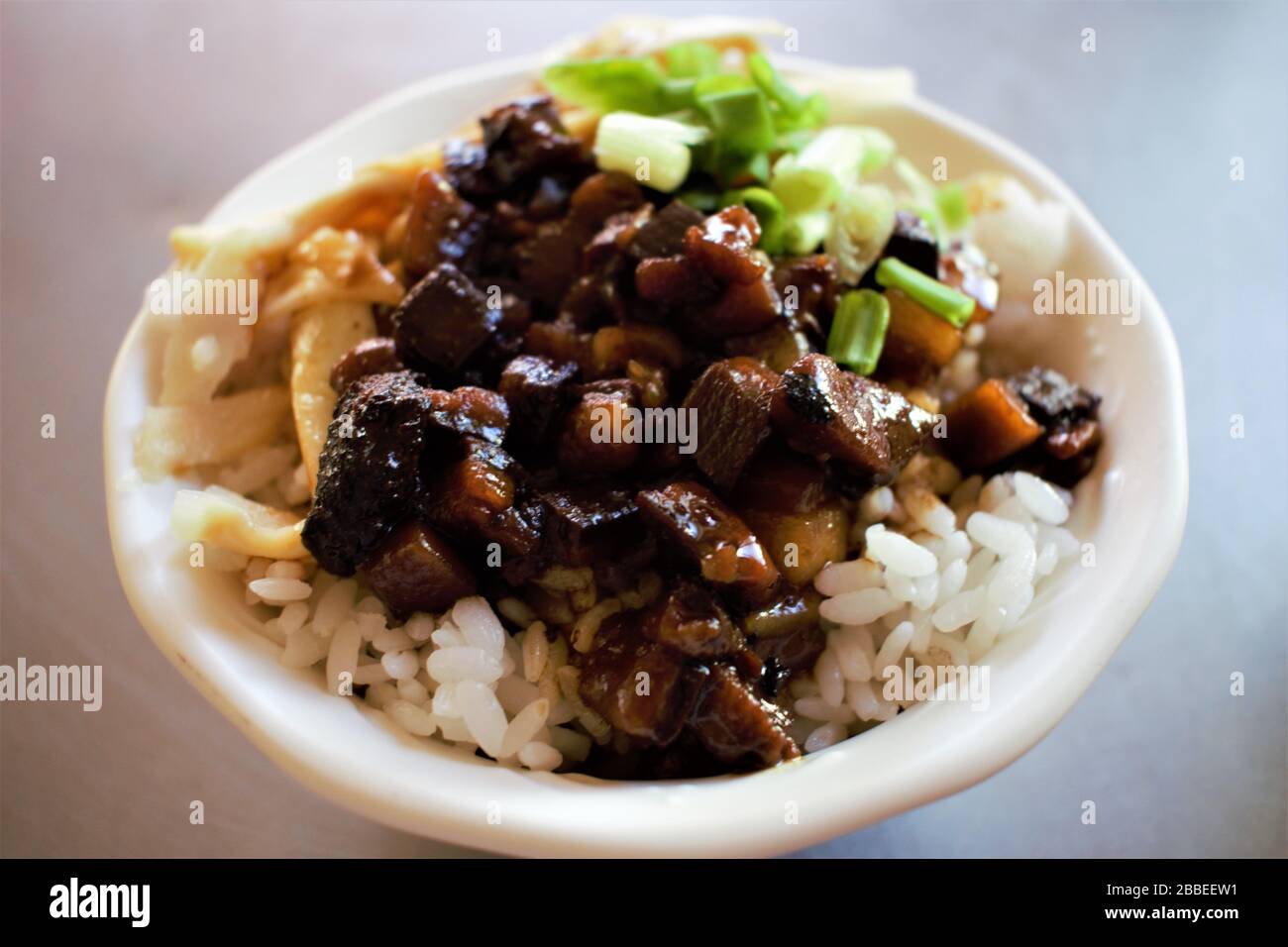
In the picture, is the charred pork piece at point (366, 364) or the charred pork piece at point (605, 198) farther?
the charred pork piece at point (605, 198)

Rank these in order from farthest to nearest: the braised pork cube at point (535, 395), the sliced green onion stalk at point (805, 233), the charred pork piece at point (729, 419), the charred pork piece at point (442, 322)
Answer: the sliced green onion stalk at point (805, 233) → the charred pork piece at point (442, 322) → the braised pork cube at point (535, 395) → the charred pork piece at point (729, 419)

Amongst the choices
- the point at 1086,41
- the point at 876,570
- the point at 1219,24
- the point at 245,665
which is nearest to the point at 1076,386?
the point at 876,570

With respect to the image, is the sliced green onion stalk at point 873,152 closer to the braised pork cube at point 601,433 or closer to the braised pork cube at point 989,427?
the braised pork cube at point 989,427

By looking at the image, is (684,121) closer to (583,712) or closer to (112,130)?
(583,712)

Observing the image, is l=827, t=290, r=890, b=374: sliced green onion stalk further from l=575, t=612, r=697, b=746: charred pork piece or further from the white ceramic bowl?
l=575, t=612, r=697, b=746: charred pork piece

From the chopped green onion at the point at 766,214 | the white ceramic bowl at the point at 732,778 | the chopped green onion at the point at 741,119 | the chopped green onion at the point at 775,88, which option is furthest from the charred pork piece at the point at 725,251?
the white ceramic bowl at the point at 732,778

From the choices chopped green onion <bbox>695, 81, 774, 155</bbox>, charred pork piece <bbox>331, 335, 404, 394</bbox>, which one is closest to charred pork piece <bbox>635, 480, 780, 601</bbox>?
charred pork piece <bbox>331, 335, 404, 394</bbox>
